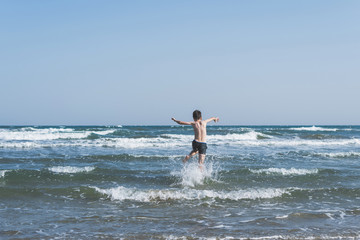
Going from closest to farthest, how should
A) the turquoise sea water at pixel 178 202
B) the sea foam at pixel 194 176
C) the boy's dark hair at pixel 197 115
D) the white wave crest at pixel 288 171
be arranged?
the turquoise sea water at pixel 178 202 < the sea foam at pixel 194 176 < the boy's dark hair at pixel 197 115 < the white wave crest at pixel 288 171

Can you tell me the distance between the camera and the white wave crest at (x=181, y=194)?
7816mm

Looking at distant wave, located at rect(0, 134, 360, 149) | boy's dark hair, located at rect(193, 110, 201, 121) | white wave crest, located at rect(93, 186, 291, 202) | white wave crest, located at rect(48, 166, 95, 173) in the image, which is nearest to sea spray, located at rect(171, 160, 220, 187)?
white wave crest, located at rect(93, 186, 291, 202)

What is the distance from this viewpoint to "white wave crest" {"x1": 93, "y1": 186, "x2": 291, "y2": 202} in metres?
7.82

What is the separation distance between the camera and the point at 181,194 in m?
7.97

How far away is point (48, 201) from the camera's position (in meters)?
7.56

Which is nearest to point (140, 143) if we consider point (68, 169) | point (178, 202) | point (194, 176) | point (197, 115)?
point (68, 169)

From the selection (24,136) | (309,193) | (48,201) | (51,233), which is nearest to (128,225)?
(51,233)

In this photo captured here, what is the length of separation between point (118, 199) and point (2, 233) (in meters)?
2.78

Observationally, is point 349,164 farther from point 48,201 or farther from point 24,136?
point 24,136

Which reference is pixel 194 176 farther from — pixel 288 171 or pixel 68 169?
pixel 68 169

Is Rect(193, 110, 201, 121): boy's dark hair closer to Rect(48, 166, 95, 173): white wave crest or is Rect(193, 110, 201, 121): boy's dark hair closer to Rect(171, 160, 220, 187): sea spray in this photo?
Rect(171, 160, 220, 187): sea spray

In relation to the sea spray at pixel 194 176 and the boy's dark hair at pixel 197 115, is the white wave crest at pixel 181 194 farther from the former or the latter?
the boy's dark hair at pixel 197 115

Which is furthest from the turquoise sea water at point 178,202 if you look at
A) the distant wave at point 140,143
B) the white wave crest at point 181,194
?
the distant wave at point 140,143

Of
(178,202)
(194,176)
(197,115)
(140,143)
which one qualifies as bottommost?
(178,202)
